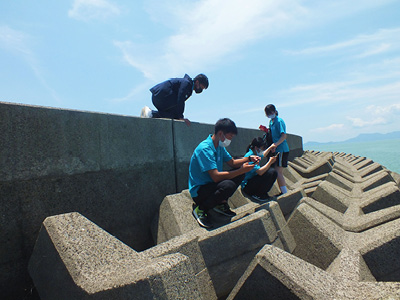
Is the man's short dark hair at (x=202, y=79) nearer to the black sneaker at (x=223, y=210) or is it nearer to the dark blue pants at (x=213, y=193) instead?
the dark blue pants at (x=213, y=193)

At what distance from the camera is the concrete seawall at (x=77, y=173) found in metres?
2.33

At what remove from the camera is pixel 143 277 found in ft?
4.90

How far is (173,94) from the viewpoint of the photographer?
4.88 m

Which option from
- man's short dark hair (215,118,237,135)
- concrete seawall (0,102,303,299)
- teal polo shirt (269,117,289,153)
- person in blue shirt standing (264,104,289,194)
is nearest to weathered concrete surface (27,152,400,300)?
concrete seawall (0,102,303,299)

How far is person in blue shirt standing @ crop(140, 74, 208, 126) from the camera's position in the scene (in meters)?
4.77

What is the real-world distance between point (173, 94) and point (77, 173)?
7.80 ft

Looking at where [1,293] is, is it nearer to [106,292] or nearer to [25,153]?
[25,153]

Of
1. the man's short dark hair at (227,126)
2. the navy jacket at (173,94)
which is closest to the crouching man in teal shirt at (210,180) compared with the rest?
the man's short dark hair at (227,126)

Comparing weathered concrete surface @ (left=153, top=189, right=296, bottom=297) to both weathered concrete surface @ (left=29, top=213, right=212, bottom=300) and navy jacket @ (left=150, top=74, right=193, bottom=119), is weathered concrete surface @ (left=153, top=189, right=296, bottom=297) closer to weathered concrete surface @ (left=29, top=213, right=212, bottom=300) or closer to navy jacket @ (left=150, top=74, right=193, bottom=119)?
weathered concrete surface @ (left=29, top=213, right=212, bottom=300)

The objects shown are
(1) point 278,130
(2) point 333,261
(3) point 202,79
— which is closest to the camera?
(2) point 333,261

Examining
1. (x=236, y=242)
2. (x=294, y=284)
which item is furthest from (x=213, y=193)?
(x=294, y=284)

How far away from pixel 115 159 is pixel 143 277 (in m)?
1.87

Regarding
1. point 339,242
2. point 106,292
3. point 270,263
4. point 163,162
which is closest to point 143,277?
point 106,292

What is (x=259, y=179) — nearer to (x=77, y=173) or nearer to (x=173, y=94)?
(x=173, y=94)
